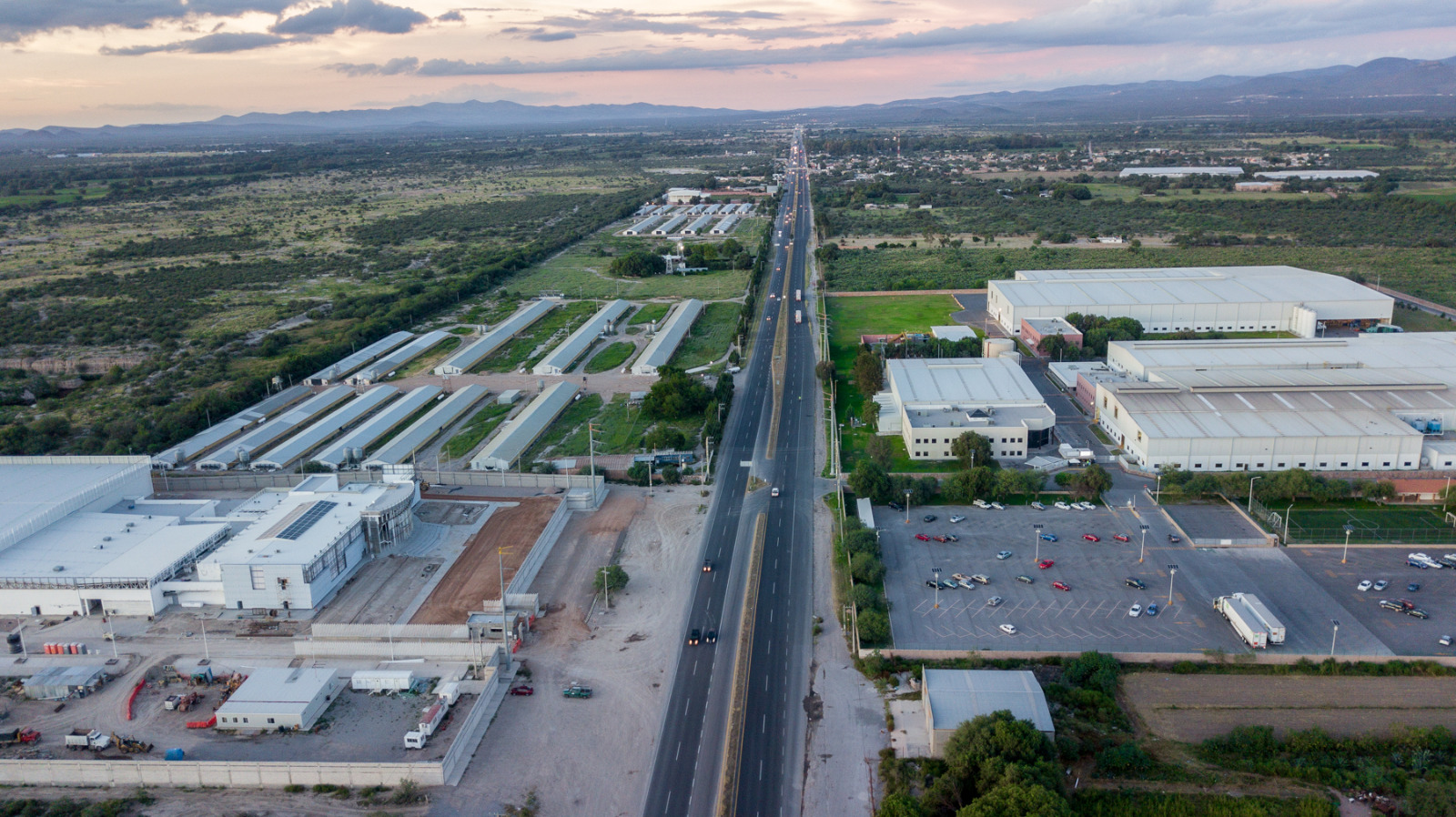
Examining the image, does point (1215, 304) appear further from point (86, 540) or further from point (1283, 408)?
point (86, 540)

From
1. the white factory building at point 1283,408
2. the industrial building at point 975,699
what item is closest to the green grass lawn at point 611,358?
the white factory building at point 1283,408

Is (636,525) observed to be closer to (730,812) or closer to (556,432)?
(556,432)

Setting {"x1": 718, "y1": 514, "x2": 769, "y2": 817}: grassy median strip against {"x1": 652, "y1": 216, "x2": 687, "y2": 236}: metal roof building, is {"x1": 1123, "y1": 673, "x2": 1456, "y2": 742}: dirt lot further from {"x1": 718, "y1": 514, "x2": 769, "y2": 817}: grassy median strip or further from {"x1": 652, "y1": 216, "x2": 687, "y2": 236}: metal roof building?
{"x1": 652, "y1": 216, "x2": 687, "y2": 236}: metal roof building

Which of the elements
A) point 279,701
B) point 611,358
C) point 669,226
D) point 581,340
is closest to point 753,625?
point 279,701

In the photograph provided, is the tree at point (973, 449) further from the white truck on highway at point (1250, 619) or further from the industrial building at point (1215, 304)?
the industrial building at point (1215, 304)

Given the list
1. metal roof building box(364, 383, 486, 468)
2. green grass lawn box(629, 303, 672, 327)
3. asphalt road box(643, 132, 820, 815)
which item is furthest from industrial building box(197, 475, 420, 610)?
green grass lawn box(629, 303, 672, 327)

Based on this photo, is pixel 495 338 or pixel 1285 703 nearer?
pixel 1285 703
